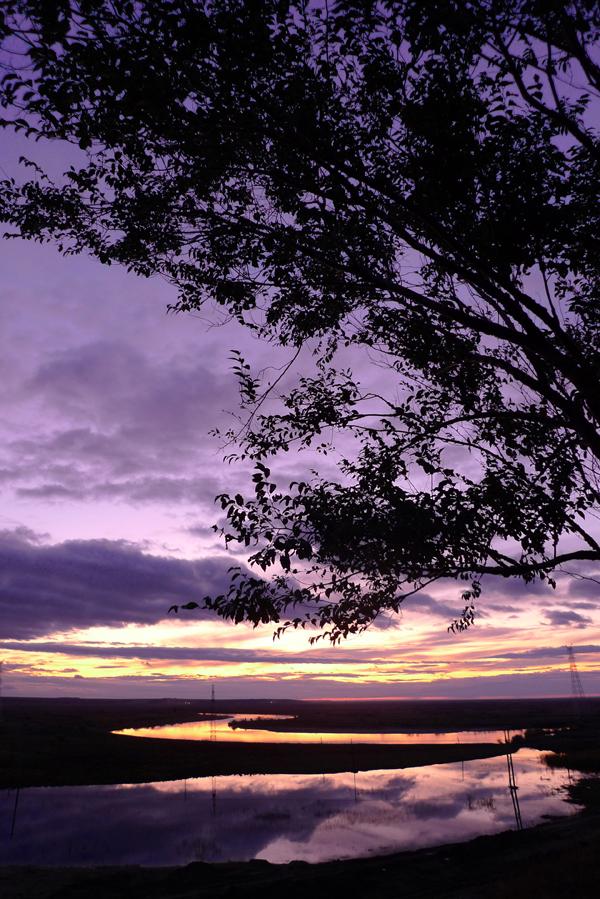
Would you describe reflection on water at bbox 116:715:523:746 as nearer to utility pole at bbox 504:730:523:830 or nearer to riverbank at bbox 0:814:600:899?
utility pole at bbox 504:730:523:830

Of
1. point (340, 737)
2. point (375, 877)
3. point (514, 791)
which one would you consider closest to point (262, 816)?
point (375, 877)

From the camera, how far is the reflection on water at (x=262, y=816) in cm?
2803

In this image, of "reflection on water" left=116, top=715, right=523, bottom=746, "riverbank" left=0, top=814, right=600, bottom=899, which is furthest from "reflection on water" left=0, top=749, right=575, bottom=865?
"reflection on water" left=116, top=715, right=523, bottom=746

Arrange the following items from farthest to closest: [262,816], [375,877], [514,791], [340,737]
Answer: [340,737]
[514,791]
[262,816]
[375,877]

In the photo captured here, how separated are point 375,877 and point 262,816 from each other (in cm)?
1583

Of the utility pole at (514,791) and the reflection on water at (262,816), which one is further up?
the reflection on water at (262,816)

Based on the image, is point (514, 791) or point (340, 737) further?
point (340, 737)

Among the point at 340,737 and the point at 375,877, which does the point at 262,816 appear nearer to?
the point at 375,877

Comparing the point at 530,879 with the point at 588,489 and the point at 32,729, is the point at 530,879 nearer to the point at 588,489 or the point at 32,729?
the point at 588,489

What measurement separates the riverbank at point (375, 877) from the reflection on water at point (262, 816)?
309cm

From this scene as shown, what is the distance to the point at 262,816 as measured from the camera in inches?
1394

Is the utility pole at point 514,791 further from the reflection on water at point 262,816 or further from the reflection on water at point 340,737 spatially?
the reflection on water at point 340,737

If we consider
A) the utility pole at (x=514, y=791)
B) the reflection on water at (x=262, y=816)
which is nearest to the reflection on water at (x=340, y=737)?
the utility pole at (x=514, y=791)

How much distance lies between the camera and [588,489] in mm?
13219
